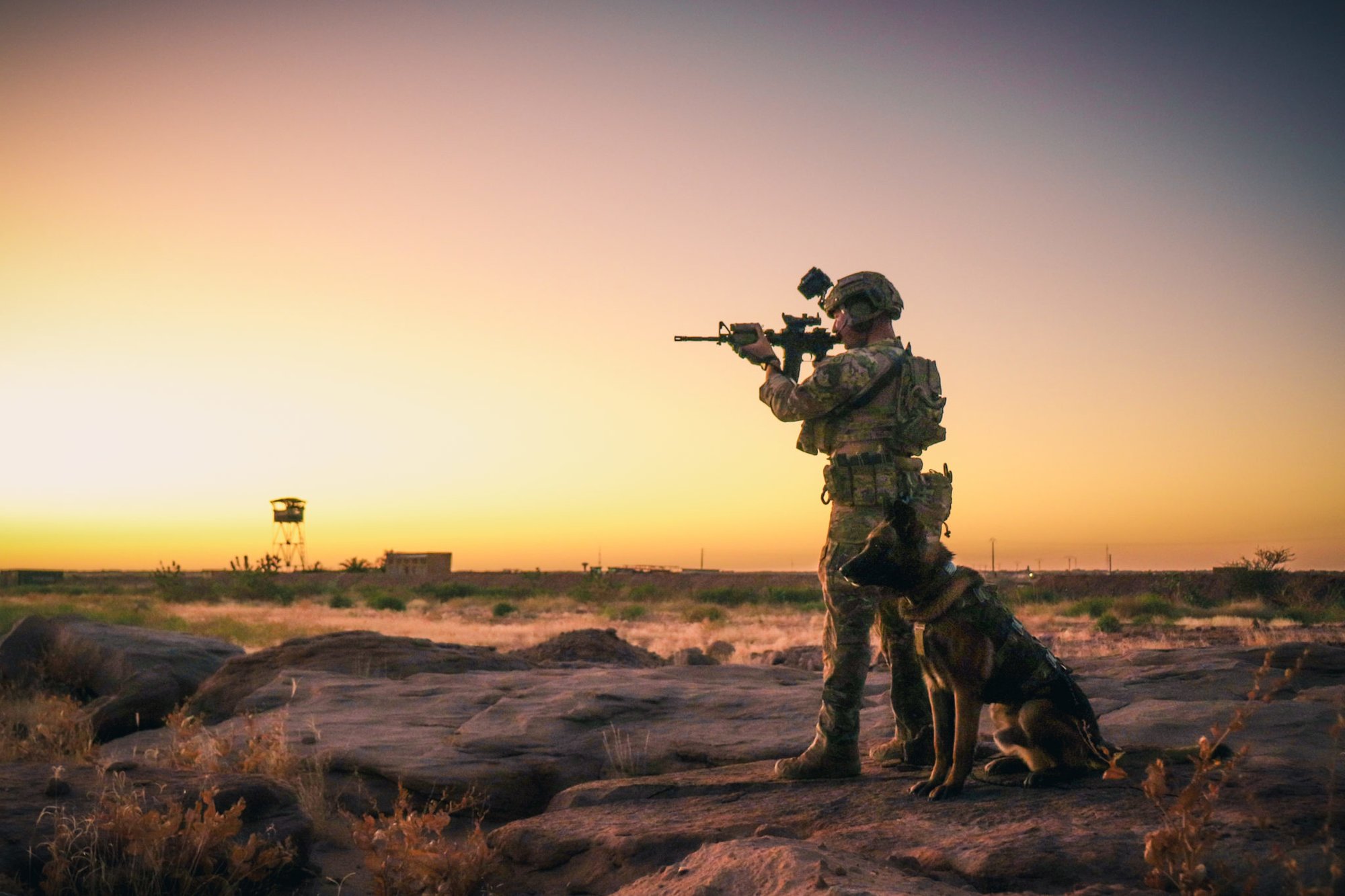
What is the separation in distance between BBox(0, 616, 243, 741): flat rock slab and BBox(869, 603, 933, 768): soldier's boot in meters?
8.06

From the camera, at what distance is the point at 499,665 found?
11.7 meters

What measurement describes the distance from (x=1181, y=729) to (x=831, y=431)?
2.55m

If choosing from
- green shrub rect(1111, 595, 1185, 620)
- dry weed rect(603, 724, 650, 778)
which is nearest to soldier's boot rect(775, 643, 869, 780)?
dry weed rect(603, 724, 650, 778)

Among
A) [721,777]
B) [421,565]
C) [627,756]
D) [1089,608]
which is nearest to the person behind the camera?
[721,777]

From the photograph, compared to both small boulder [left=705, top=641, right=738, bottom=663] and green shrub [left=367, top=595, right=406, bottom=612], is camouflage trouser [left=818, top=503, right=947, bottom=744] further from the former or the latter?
green shrub [left=367, top=595, right=406, bottom=612]

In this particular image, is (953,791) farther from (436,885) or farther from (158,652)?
(158,652)

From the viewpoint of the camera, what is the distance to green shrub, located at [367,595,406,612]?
37969 mm

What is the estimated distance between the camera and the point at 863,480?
529cm

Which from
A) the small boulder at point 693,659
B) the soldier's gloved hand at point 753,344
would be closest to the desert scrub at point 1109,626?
the small boulder at point 693,659

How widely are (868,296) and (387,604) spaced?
35.8 meters

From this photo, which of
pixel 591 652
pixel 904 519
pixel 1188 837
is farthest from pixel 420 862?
pixel 591 652

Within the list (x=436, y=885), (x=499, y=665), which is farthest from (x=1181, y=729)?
(x=499, y=665)

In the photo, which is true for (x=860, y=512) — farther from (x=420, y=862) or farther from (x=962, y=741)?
(x=420, y=862)

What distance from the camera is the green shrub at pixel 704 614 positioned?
30.7m
